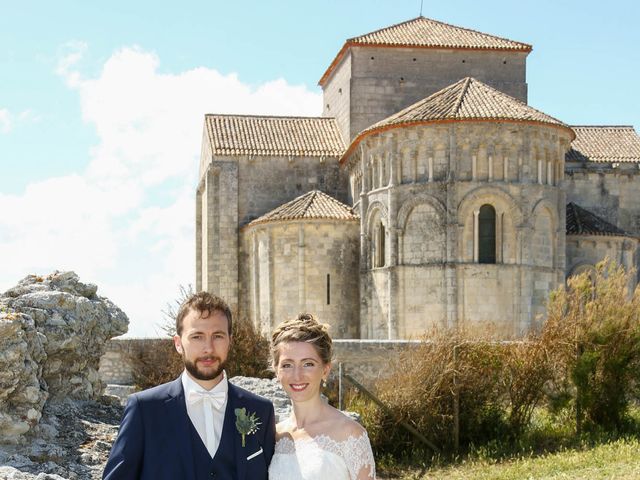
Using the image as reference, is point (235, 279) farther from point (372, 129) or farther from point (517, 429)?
point (517, 429)

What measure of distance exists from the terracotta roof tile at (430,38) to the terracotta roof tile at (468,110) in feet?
15.4

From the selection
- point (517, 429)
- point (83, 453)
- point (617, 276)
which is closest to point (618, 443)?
point (517, 429)

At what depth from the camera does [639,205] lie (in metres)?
28.4

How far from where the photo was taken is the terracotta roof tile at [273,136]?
28703mm

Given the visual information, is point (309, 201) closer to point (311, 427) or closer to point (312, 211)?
point (312, 211)

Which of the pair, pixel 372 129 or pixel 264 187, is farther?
pixel 264 187

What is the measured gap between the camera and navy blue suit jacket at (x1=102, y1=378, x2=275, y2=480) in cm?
439

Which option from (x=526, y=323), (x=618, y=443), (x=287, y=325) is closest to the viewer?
(x=287, y=325)

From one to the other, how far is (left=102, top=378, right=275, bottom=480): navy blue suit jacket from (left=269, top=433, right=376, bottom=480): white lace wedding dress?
149mm

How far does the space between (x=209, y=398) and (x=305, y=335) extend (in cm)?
65

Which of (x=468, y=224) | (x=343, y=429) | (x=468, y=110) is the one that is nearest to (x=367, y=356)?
(x=468, y=224)

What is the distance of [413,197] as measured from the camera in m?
22.9

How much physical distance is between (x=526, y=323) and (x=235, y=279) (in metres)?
9.81

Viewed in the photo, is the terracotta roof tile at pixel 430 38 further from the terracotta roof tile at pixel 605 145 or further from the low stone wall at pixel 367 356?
the low stone wall at pixel 367 356
